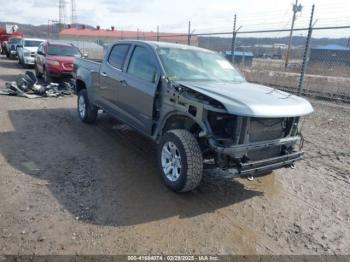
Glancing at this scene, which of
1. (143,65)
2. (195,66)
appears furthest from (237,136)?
(143,65)

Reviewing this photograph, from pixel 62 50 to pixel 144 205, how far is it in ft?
38.9

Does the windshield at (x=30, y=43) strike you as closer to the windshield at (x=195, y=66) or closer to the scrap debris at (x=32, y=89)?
the scrap debris at (x=32, y=89)

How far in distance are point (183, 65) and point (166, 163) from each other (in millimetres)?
1620

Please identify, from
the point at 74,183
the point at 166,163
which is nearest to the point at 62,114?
the point at 74,183

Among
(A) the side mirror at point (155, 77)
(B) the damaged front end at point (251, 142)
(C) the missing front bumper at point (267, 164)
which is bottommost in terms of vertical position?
(C) the missing front bumper at point (267, 164)

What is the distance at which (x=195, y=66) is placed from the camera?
531 cm

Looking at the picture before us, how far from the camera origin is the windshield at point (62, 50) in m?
13.9

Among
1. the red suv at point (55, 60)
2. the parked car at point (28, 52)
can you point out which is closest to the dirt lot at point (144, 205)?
the red suv at point (55, 60)

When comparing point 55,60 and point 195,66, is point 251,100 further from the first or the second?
point 55,60

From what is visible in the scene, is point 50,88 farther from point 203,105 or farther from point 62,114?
point 203,105

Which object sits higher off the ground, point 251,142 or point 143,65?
point 143,65

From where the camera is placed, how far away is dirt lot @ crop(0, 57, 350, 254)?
3.38 metres

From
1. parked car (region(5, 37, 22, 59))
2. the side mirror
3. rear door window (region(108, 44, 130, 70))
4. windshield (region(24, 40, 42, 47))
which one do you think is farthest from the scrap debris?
parked car (region(5, 37, 22, 59))

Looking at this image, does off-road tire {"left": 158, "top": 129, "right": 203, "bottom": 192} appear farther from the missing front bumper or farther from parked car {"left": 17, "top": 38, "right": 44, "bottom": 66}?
parked car {"left": 17, "top": 38, "right": 44, "bottom": 66}
